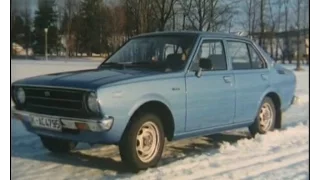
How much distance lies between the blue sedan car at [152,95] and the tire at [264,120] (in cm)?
3

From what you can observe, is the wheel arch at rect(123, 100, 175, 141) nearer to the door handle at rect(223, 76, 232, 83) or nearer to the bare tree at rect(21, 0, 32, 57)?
the door handle at rect(223, 76, 232, 83)

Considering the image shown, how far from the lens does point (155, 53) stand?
4.62m

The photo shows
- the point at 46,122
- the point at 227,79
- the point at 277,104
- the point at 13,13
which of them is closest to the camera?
the point at 13,13

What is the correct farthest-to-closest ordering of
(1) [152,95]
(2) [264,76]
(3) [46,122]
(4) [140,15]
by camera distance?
(2) [264,76]
(4) [140,15]
(1) [152,95]
(3) [46,122]

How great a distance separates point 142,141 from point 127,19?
101 centimetres

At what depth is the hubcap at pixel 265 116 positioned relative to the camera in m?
5.43

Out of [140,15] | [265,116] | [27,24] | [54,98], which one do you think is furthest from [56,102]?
[265,116]

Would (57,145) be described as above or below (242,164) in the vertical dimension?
above

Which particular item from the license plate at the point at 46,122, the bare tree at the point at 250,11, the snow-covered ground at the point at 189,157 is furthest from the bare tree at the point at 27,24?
the bare tree at the point at 250,11

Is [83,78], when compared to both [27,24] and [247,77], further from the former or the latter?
[247,77]

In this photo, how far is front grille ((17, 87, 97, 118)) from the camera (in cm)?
399

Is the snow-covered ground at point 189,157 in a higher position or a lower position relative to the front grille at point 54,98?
lower

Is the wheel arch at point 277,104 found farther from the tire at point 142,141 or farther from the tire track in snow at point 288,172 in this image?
the tire at point 142,141
